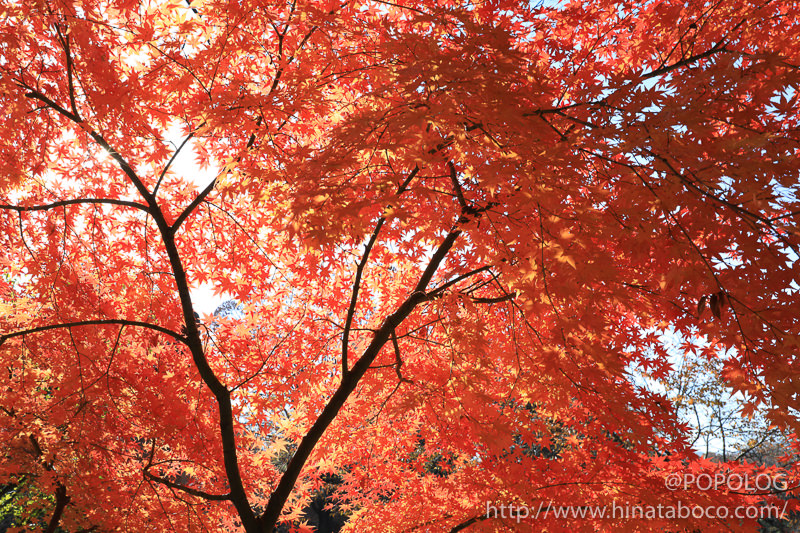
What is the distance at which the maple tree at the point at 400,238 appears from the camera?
2.29 meters

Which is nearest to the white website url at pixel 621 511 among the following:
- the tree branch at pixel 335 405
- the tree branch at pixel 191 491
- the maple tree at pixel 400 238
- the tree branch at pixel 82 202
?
the maple tree at pixel 400 238

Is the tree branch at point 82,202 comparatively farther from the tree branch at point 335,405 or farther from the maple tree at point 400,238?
the tree branch at point 335,405

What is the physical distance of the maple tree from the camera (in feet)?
7.51

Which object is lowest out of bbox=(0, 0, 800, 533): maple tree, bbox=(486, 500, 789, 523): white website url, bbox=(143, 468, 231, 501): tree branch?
bbox=(486, 500, 789, 523): white website url

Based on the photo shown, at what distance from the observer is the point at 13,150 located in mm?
3762

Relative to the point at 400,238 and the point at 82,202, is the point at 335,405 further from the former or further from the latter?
the point at 82,202

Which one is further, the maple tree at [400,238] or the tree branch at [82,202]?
the tree branch at [82,202]

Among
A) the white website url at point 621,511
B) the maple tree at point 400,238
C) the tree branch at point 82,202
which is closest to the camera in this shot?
the maple tree at point 400,238

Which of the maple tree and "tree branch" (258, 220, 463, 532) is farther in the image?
"tree branch" (258, 220, 463, 532)

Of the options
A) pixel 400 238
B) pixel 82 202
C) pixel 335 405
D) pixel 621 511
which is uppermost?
pixel 82 202

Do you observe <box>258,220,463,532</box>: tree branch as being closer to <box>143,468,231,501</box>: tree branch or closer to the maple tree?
the maple tree

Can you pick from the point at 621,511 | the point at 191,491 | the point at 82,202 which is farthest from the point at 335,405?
the point at 82,202

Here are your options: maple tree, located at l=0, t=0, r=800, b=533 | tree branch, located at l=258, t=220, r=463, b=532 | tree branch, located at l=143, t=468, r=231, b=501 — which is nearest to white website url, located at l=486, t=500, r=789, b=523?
maple tree, located at l=0, t=0, r=800, b=533

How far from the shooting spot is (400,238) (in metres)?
4.24
